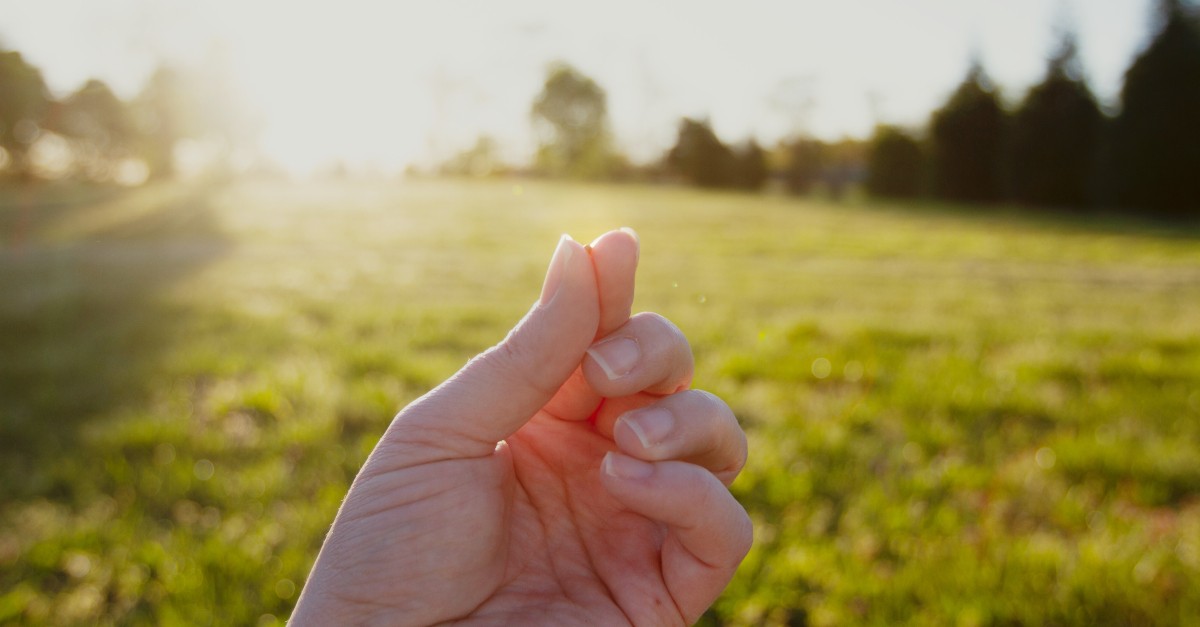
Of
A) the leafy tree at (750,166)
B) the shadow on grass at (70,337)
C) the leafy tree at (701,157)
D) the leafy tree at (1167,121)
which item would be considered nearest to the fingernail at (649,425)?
the shadow on grass at (70,337)

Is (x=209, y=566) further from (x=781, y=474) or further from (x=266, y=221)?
(x=266, y=221)

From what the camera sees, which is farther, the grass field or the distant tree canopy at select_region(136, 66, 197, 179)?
the distant tree canopy at select_region(136, 66, 197, 179)

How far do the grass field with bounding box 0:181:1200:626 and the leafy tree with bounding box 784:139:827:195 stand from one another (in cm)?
3283

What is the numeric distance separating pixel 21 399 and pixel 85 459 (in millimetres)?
1300

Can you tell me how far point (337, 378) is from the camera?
4.14 metres

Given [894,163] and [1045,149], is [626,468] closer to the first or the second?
[1045,149]

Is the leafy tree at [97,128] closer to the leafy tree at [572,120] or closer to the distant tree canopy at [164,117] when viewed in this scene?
the distant tree canopy at [164,117]

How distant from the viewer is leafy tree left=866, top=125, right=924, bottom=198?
3797 centimetres

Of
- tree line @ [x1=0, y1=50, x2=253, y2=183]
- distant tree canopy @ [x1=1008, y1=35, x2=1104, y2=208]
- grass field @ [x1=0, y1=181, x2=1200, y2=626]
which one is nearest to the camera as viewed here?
grass field @ [x1=0, y1=181, x2=1200, y2=626]

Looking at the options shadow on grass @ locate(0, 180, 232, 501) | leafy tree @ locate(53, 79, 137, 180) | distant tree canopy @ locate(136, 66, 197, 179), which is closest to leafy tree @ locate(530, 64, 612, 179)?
shadow on grass @ locate(0, 180, 232, 501)

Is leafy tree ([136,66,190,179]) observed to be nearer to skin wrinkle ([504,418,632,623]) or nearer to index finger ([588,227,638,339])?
skin wrinkle ([504,418,632,623])

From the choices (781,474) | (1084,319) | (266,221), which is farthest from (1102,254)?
(266,221)

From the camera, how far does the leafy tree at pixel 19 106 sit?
82.0 feet

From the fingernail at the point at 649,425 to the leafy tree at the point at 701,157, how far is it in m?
26.1
